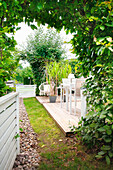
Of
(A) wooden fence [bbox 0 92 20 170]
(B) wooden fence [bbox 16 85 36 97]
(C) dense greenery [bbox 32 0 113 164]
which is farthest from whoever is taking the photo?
(B) wooden fence [bbox 16 85 36 97]

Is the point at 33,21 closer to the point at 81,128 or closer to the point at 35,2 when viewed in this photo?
the point at 35,2

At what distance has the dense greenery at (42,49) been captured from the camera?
8914 millimetres

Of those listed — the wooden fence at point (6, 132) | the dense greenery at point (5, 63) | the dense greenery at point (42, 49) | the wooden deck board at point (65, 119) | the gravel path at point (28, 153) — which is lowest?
the gravel path at point (28, 153)

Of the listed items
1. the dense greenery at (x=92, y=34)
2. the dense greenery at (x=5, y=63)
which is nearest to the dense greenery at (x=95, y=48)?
the dense greenery at (x=92, y=34)

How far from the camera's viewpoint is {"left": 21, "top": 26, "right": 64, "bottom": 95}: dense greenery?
8914 mm

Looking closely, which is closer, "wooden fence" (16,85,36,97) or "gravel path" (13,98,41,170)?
"gravel path" (13,98,41,170)

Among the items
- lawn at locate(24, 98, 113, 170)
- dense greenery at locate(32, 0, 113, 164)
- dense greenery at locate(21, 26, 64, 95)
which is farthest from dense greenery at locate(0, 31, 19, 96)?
dense greenery at locate(21, 26, 64, 95)

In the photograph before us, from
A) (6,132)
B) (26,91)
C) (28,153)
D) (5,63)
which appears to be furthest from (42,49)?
(6,132)

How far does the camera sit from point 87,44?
2.17 meters

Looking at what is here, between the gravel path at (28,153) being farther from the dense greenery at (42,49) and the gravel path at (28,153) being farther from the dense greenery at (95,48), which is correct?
the dense greenery at (42,49)

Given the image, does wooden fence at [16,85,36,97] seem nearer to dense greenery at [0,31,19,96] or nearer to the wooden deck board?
the wooden deck board

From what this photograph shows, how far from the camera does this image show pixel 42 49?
8.84 metres

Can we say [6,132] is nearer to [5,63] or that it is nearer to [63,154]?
[5,63]

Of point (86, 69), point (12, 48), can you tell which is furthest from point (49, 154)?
point (12, 48)
